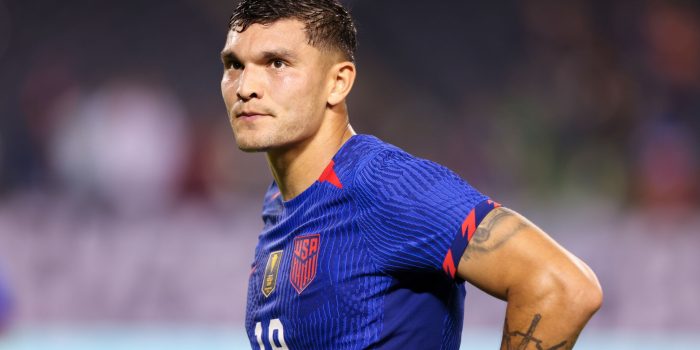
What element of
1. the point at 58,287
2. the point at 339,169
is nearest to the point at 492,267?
the point at 339,169

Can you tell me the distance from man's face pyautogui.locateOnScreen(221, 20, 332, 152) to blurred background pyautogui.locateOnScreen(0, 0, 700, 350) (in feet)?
17.0

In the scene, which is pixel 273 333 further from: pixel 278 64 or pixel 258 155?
pixel 258 155

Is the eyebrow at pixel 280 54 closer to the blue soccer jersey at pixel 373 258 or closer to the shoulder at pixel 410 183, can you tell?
the blue soccer jersey at pixel 373 258

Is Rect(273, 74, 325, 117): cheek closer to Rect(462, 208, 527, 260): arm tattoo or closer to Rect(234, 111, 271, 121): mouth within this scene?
Rect(234, 111, 271, 121): mouth

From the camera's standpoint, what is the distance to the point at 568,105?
9.11 meters

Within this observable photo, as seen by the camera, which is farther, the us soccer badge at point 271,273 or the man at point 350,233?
the us soccer badge at point 271,273

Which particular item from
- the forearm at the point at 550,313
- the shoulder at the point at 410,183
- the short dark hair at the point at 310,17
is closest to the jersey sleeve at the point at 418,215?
the shoulder at the point at 410,183

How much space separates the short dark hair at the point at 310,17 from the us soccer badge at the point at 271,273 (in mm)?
579

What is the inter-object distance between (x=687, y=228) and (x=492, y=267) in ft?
21.7

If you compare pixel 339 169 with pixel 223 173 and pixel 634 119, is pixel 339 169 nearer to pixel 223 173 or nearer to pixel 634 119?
pixel 223 173

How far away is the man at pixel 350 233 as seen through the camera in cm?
208

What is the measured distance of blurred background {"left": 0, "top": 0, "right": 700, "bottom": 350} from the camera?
317 inches

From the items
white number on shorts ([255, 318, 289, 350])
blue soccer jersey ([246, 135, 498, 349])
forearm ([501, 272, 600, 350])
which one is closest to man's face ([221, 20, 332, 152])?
blue soccer jersey ([246, 135, 498, 349])

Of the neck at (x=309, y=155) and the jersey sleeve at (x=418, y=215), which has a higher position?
the neck at (x=309, y=155)
